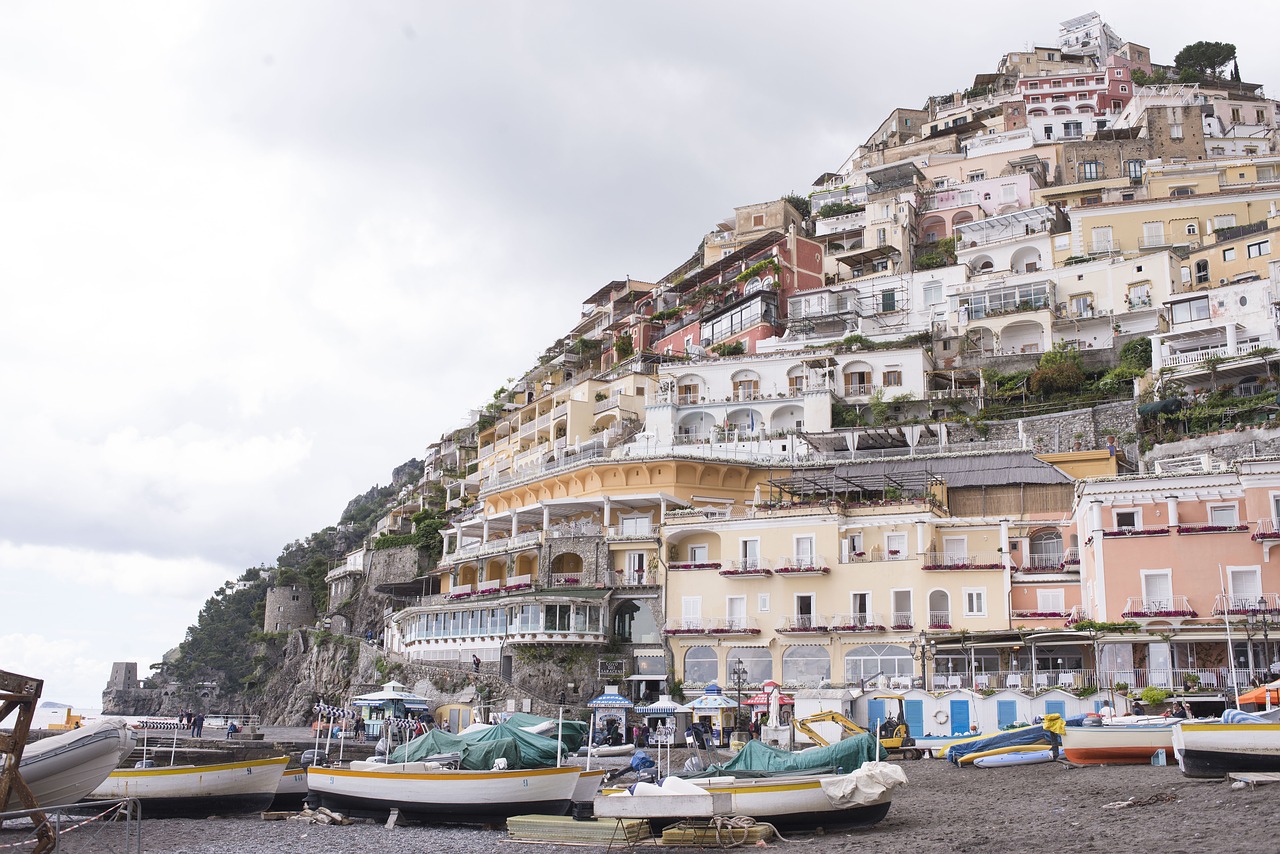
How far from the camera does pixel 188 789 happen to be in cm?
2928

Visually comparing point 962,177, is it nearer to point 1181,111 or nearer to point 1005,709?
point 1181,111

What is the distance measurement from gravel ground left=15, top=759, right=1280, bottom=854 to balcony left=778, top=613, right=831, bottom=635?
12.7 meters

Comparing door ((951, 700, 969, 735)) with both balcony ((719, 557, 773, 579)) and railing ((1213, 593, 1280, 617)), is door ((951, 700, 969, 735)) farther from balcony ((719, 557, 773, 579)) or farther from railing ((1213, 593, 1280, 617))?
balcony ((719, 557, 773, 579))

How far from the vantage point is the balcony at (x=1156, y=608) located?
34375 millimetres

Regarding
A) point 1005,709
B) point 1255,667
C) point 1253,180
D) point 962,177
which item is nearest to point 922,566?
point 1005,709

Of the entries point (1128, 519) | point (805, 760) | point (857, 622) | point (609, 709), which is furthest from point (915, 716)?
point (805, 760)

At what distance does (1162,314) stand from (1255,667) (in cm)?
2809

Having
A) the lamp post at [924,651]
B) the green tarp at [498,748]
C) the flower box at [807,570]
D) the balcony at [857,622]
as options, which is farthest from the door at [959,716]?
the green tarp at [498,748]

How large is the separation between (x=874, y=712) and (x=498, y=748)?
15.4 m

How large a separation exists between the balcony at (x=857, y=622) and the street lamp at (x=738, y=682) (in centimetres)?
379

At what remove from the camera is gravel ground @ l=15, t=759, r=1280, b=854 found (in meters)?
16.4

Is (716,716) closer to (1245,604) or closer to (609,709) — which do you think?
(609,709)

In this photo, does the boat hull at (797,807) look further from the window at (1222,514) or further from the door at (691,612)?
the door at (691,612)

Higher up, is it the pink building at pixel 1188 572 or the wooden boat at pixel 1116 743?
the pink building at pixel 1188 572
